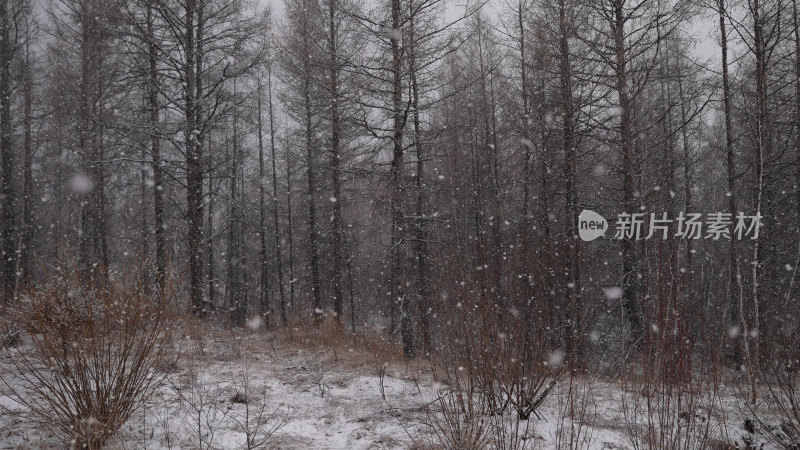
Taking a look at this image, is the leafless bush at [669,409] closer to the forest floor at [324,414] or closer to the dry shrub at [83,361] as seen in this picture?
the forest floor at [324,414]

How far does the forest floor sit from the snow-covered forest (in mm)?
38

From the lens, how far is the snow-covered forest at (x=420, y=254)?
3201 millimetres

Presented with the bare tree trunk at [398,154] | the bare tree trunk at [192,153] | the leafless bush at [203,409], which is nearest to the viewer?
the leafless bush at [203,409]

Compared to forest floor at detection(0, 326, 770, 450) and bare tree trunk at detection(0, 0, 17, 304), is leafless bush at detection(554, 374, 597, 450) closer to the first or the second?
forest floor at detection(0, 326, 770, 450)

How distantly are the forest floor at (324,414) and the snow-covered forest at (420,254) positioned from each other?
4 centimetres

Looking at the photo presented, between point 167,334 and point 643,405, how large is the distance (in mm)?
4928

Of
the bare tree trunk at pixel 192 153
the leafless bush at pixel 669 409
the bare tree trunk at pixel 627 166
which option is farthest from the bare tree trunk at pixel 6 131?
the bare tree trunk at pixel 627 166

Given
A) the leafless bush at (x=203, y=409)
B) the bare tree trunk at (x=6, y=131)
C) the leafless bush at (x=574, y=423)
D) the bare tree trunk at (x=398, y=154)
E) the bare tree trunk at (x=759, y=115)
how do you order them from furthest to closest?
the bare tree trunk at (x=6, y=131)
the bare tree trunk at (x=398, y=154)
the bare tree trunk at (x=759, y=115)
the leafless bush at (x=203, y=409)
the leafless bush at (x=574, y=423)

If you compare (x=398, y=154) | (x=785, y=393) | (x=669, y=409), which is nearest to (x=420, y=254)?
(x=398, y=154)

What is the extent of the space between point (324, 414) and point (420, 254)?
394 cm

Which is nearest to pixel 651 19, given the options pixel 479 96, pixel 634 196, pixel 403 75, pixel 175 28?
pixel 634 196

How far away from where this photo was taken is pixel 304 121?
13773 millimetres

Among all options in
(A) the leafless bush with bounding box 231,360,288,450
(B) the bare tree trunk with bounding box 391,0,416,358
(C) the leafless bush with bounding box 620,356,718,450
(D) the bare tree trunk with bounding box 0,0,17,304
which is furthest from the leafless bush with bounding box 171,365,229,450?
(D) the bare tree trunk with bounding box 0,0,17,304

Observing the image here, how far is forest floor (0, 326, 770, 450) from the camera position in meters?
3.36
